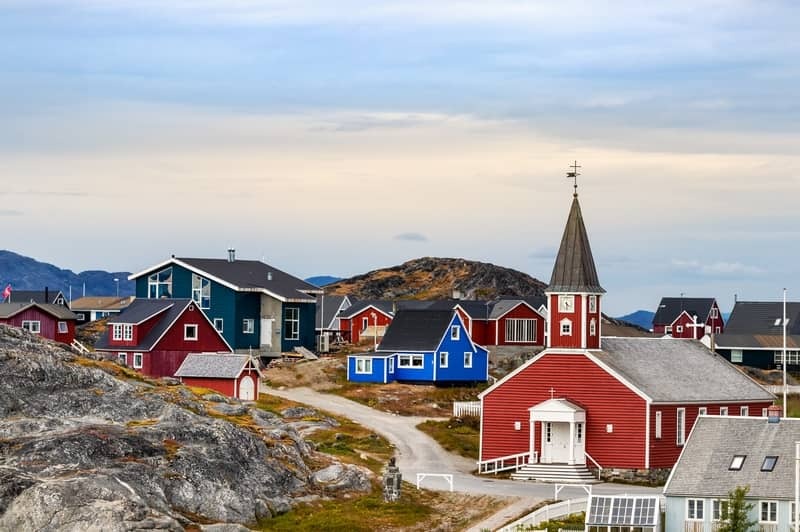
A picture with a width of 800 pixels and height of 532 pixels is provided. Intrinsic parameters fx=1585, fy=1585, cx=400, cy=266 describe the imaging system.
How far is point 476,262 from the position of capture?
167 metres

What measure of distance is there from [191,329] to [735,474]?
45.4 metres

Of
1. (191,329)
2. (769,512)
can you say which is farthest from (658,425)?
(191,329)

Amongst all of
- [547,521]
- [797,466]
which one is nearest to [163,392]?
[547,521]

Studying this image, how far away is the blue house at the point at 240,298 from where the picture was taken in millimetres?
108562

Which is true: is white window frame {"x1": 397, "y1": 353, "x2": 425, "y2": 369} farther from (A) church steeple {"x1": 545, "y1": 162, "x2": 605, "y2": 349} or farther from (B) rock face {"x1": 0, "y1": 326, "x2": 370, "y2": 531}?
(B) rock face {"x1": 0, "y1": 326, "x2": 370, "y2": 531}

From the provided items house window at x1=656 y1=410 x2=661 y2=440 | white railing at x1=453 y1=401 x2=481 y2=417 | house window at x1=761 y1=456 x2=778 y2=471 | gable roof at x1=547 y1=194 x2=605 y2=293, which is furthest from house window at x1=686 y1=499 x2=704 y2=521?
white railing at x1=453 y1=401 x2=481 y2=417

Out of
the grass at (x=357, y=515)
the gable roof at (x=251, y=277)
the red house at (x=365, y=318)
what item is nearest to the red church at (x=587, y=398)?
the grass at (x=357, y=515)

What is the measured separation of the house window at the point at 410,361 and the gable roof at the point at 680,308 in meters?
63.5

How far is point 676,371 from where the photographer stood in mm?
76000

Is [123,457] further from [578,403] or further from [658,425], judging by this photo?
[658,425]

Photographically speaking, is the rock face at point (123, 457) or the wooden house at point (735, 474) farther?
the wooden house at point (735, 474)

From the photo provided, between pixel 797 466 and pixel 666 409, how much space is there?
736 inches

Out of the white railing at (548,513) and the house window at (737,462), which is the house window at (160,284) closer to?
the white railing at (548,513)

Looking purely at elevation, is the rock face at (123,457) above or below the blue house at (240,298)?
below
